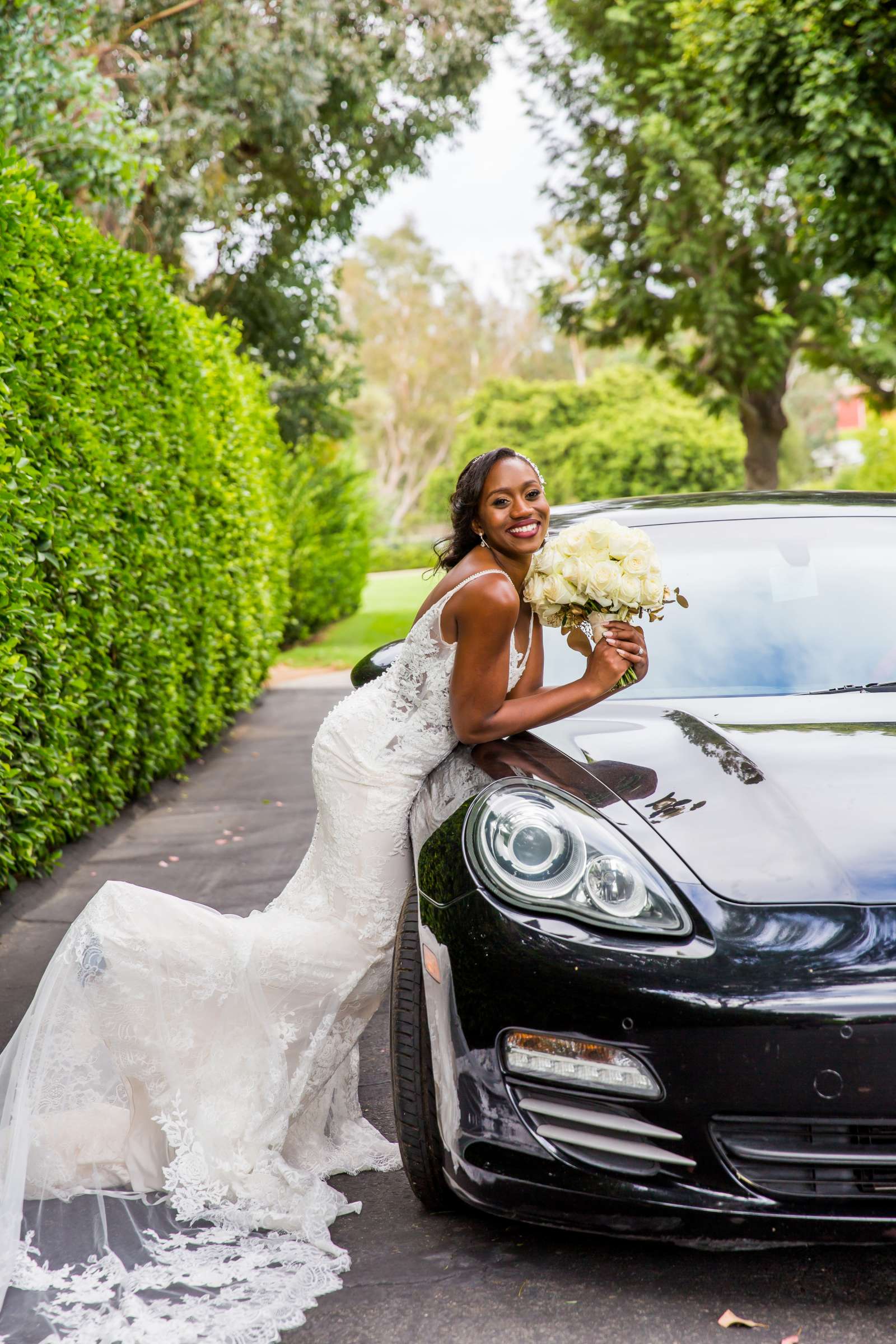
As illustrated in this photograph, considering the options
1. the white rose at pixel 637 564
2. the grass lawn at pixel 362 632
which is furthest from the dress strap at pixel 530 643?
the grass lawn at pixel 362 632

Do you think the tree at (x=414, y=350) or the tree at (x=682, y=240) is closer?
the tree at (x=682, y=240)

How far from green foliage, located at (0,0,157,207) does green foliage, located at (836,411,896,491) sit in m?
23.3

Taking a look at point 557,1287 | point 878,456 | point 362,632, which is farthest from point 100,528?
point 878,456

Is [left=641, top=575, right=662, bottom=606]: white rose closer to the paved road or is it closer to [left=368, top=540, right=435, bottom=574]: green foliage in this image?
the paved road

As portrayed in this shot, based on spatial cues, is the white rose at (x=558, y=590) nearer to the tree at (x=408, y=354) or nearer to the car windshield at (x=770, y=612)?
the car windshield at (x=770, y=612)

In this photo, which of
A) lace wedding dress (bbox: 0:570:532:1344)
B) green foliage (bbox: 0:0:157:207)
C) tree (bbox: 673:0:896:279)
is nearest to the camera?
lace wedding dress (bbox: 0:570:532:1344)

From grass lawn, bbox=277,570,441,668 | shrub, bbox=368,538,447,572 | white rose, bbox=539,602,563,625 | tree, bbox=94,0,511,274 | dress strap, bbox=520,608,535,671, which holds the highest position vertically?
tree, bbox=94,0,511,274

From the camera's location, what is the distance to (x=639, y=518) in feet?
12.6

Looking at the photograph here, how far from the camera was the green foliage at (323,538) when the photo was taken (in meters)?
17.0

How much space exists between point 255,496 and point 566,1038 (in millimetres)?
8177

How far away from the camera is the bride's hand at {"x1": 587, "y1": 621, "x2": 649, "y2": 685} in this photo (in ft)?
9.45

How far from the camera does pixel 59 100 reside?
30.9 ft

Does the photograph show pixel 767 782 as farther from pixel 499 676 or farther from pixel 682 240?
pixel 682 240

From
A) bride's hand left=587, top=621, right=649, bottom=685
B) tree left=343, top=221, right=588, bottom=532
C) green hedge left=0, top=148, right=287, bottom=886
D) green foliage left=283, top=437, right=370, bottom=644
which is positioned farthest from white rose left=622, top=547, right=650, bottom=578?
tree left=343, top=221, right=588, bottom=532
